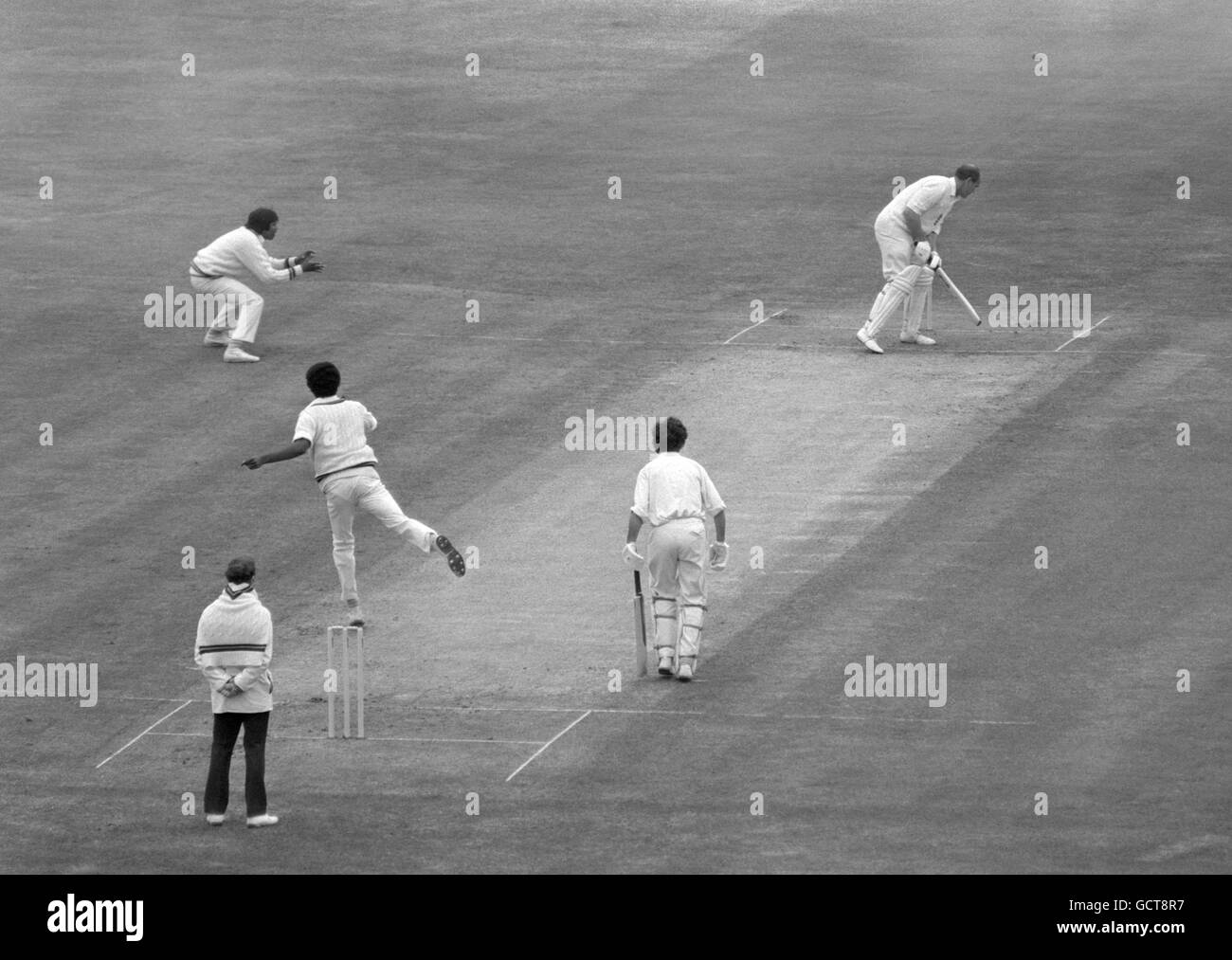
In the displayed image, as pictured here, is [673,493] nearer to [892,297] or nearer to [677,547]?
[677,547]

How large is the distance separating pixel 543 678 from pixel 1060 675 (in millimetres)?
4274

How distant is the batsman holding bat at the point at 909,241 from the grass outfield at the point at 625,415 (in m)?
0.69

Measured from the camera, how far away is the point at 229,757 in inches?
663

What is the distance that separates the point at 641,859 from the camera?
15938 mm

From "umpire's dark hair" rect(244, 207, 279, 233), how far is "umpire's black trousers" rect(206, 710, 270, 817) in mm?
11175

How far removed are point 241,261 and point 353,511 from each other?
296 inches

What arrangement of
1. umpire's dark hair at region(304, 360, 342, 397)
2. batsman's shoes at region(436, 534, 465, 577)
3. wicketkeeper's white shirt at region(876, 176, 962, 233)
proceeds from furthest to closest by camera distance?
wicketkeeper's white shirt at region(876, 176, 962, 233) → umpire's dark hair at region(304, 360, 342, 397) → batsman's shoes at region(436, 534, 465, 577)

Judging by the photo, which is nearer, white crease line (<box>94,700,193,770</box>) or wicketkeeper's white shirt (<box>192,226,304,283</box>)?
white crease line (<box>94,700,193,770</box>)

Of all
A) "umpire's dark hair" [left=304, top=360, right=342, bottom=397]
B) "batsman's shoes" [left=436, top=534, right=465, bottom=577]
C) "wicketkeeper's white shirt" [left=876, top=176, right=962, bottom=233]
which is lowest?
"batsman's shoes" [left=436, top=534, right=465, bottom=577]

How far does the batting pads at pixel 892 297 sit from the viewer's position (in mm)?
27203

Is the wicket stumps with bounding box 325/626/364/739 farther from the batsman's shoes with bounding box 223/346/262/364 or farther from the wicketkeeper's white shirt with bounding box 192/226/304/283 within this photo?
the batsman's shoes with bounding box 223/346/262/364

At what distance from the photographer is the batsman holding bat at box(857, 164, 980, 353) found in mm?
27016

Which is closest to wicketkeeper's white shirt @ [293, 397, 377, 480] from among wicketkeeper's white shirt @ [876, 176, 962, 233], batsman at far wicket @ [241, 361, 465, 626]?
batsman at far wicket @ [241, 361, 465, 626]

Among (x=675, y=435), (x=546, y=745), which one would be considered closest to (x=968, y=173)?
(x=675, y=435)
